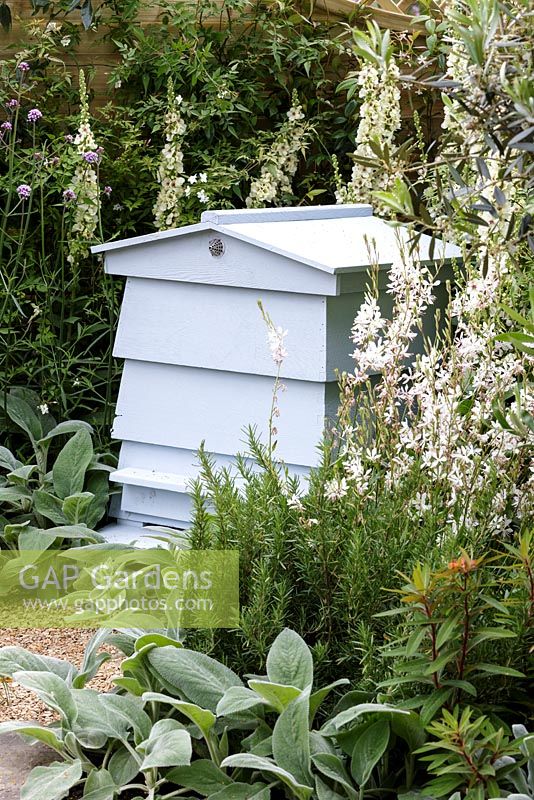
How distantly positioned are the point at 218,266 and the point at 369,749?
1604 millimetres

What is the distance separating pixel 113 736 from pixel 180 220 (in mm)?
2359

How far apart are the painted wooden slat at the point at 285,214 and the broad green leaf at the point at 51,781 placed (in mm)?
1651

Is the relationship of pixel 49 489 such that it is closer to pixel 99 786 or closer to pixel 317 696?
pixel 99 786

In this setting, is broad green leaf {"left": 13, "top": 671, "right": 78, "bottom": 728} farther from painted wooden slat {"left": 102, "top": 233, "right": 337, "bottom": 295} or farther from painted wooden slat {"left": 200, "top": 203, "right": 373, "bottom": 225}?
painted wooden slat {"left": 200, "top": 203, "right": 373, "bottom": 225}

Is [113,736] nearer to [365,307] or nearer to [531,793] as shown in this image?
[531,793]

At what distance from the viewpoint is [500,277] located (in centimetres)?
201

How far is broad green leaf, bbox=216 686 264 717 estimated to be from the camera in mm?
1640

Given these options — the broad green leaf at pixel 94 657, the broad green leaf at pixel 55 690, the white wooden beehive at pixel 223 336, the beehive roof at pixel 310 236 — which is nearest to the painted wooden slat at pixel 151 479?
the white wooden beehive at pixel 223 336

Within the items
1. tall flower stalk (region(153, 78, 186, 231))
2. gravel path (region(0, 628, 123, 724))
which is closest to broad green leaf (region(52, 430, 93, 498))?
gravel path (region(0, 628, 123, 724))

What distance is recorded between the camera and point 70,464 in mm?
3172

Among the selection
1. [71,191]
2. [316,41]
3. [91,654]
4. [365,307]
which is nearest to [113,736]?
[91,654]

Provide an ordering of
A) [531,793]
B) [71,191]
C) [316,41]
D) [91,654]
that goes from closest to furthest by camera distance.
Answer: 1. [531,793]
2. [91,654]
3. [71,191]
4. [316,41]

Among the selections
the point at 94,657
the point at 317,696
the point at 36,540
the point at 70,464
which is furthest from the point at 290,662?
the point at 70,464

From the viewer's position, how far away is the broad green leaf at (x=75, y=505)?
2992 millimetres
